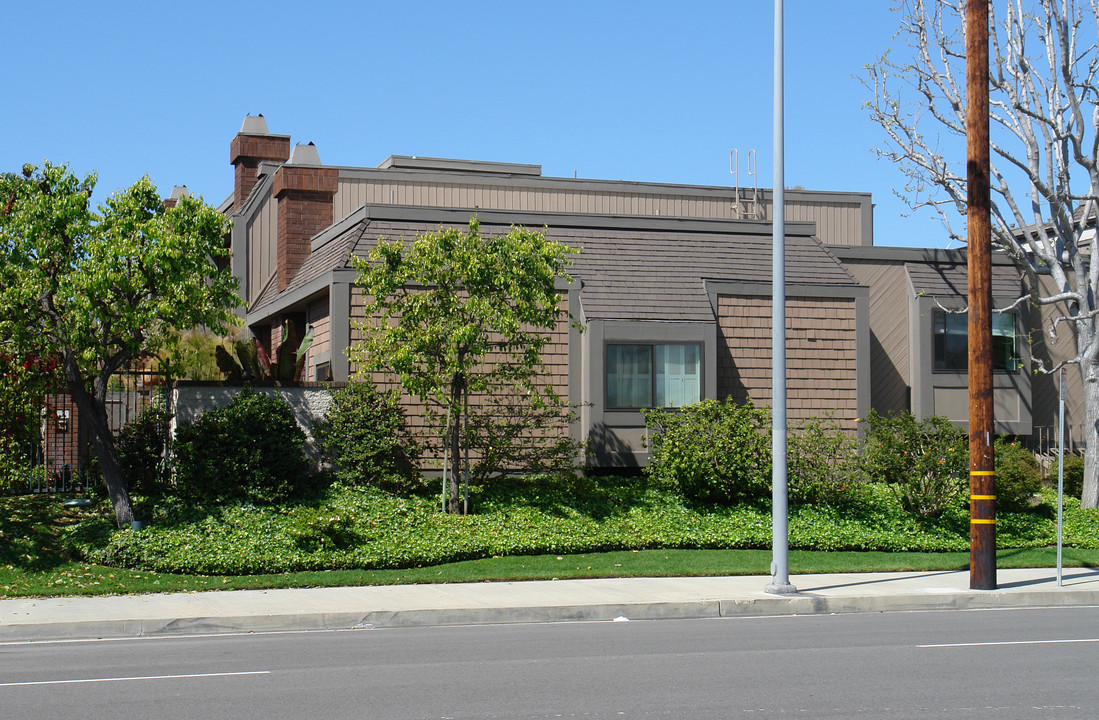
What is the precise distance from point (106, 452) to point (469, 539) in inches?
226

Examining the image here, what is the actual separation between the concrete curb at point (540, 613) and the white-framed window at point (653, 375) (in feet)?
25.6

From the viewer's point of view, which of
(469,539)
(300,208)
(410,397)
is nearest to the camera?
(469,539)

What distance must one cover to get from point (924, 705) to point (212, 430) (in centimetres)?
1306

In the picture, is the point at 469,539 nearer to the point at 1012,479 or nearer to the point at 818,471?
the point at 818,471

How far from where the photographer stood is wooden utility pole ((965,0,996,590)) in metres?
15.1

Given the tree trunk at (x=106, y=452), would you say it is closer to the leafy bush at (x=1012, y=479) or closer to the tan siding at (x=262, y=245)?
the tan siding at (x=262, y=245)

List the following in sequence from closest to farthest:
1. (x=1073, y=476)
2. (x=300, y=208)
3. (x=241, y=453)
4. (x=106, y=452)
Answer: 1. (x=106, y=452)
2. (x=241, y=453)
3. (x=1073, y=476)
4. (x=300, y=208)

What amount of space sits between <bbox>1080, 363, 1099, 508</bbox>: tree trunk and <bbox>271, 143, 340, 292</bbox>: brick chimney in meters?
17.2

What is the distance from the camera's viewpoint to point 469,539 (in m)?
17.3

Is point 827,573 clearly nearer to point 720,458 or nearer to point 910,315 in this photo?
point 720,458

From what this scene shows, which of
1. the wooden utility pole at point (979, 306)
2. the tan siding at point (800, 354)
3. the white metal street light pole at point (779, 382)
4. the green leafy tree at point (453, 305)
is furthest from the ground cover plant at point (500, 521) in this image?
the wooden utility pole at point (979, 306)

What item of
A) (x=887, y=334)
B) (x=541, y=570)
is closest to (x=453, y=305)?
(x=541, y=570)

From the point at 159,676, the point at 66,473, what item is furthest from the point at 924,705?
the point at 66,473

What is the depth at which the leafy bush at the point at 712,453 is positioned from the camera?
63.4 ft
